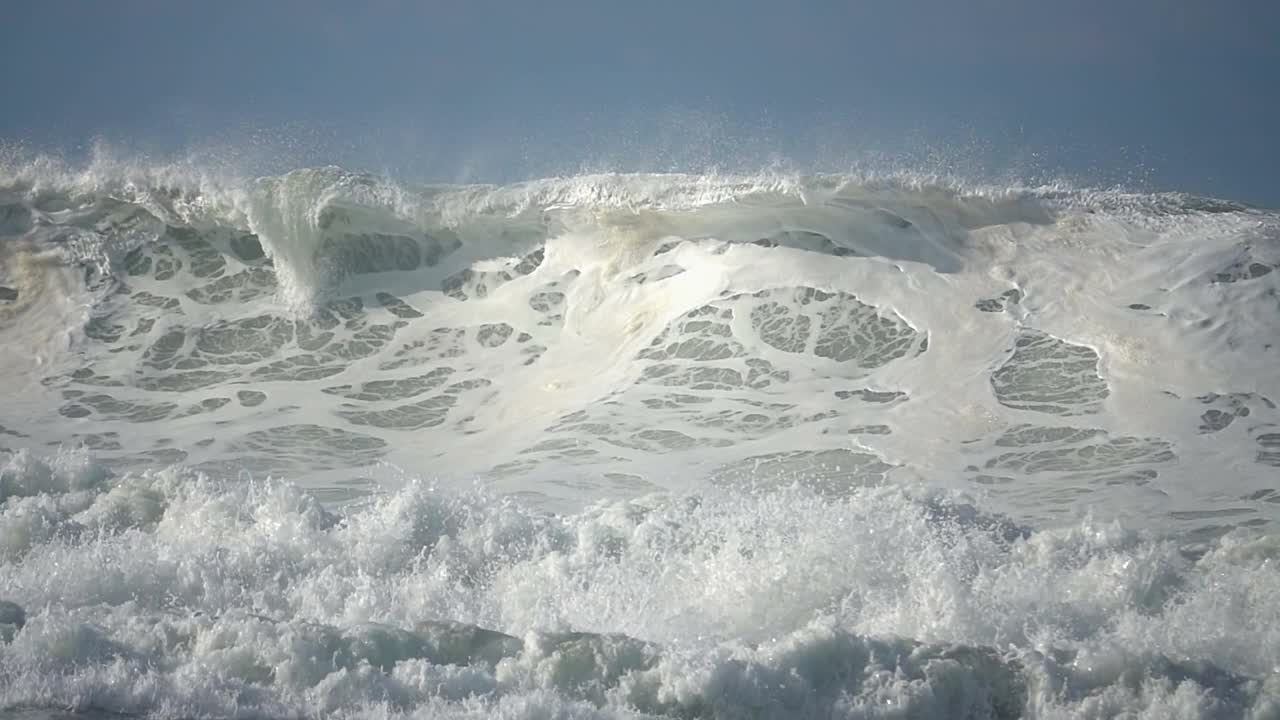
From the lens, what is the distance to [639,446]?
891 cm

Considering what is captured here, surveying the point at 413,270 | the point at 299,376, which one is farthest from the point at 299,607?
the point at 413,270

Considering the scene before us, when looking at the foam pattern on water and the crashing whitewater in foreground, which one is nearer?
the foam pattern on water

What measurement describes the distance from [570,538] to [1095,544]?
3.62 m

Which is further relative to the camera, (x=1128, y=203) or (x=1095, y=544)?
(x=1128, y=203)

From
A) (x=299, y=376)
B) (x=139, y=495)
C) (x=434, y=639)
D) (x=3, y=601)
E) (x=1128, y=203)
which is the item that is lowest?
(x=434, y=639)

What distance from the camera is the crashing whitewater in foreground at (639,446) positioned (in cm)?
477

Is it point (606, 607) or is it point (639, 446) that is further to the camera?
point (639, 446)

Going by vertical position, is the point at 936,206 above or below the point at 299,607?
above

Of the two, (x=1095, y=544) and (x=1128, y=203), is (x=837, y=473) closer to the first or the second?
(x=1095, y=544)

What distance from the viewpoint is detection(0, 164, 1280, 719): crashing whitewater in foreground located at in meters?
4.77

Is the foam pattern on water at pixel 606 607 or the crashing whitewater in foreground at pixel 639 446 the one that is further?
the crashing whitewater in foreground at pixel 639 446

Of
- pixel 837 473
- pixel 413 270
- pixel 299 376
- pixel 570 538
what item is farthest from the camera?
pixel 413 270

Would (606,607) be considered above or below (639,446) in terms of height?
below

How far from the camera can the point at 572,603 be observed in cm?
597
